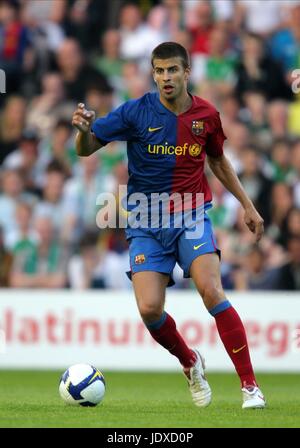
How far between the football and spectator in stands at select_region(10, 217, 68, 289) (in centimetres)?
637

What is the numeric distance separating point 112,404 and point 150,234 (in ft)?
4.52

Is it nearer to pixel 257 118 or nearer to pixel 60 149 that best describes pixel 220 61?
pixel 257 118

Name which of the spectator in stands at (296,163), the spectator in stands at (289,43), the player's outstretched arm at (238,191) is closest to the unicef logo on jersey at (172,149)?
the player's outstretched arm at (238,191)

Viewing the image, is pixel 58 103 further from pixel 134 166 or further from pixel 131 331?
pixel 134 166

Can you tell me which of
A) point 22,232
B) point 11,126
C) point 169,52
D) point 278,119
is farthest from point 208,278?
point 11,126

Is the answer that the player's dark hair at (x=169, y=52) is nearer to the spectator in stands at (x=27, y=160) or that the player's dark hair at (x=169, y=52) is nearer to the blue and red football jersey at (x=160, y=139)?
the blue and red football jersey at (x=160, y=139)

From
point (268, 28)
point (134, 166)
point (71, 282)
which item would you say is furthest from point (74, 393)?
point (268, 28)

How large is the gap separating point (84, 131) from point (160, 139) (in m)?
0.65

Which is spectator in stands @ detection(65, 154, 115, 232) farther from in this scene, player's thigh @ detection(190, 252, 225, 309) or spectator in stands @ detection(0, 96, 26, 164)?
player's thigh @ detection(190, 252, 225, 309)

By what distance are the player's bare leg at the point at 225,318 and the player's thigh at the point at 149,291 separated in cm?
30

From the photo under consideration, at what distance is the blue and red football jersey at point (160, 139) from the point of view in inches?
331

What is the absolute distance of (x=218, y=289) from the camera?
810 centimetres

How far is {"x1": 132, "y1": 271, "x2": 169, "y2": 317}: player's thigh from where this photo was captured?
8.23 m

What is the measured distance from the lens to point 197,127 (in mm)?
8445
